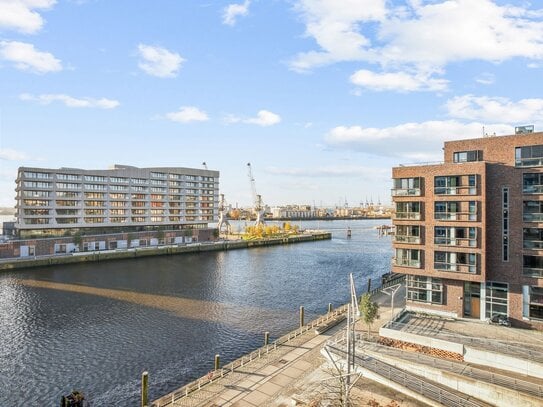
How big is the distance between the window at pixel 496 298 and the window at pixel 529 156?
43.1 feet

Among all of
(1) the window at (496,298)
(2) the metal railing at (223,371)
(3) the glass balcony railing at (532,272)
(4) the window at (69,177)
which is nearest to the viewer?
(2) the metal railing at (223,371)

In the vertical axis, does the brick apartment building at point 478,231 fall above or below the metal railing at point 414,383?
above

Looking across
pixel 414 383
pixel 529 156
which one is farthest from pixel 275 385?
pixel 529 156

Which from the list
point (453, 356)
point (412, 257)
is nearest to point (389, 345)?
point (453, 356)

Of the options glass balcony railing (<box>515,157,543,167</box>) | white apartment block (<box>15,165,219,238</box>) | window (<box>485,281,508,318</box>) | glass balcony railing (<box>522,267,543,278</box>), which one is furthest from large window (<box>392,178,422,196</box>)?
white apartment block (<box>15,165,219,238</box>)

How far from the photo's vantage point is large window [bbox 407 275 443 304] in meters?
42.1

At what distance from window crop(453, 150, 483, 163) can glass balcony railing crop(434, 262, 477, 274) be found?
41.0 feet

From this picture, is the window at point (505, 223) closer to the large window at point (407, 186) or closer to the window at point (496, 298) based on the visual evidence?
the window at point (496, 298)

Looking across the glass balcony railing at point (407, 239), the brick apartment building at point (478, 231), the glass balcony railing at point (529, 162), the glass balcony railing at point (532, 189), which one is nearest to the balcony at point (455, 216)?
the brick apartment building at point (478, 231)

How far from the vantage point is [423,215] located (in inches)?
1697

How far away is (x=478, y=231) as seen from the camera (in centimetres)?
3916

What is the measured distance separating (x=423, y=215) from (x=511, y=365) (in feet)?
61.2

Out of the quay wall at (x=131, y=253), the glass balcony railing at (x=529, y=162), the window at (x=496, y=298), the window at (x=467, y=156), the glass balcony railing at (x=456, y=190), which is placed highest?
the window at (x=467, y=156)

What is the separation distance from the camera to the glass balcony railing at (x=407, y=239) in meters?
43.2
